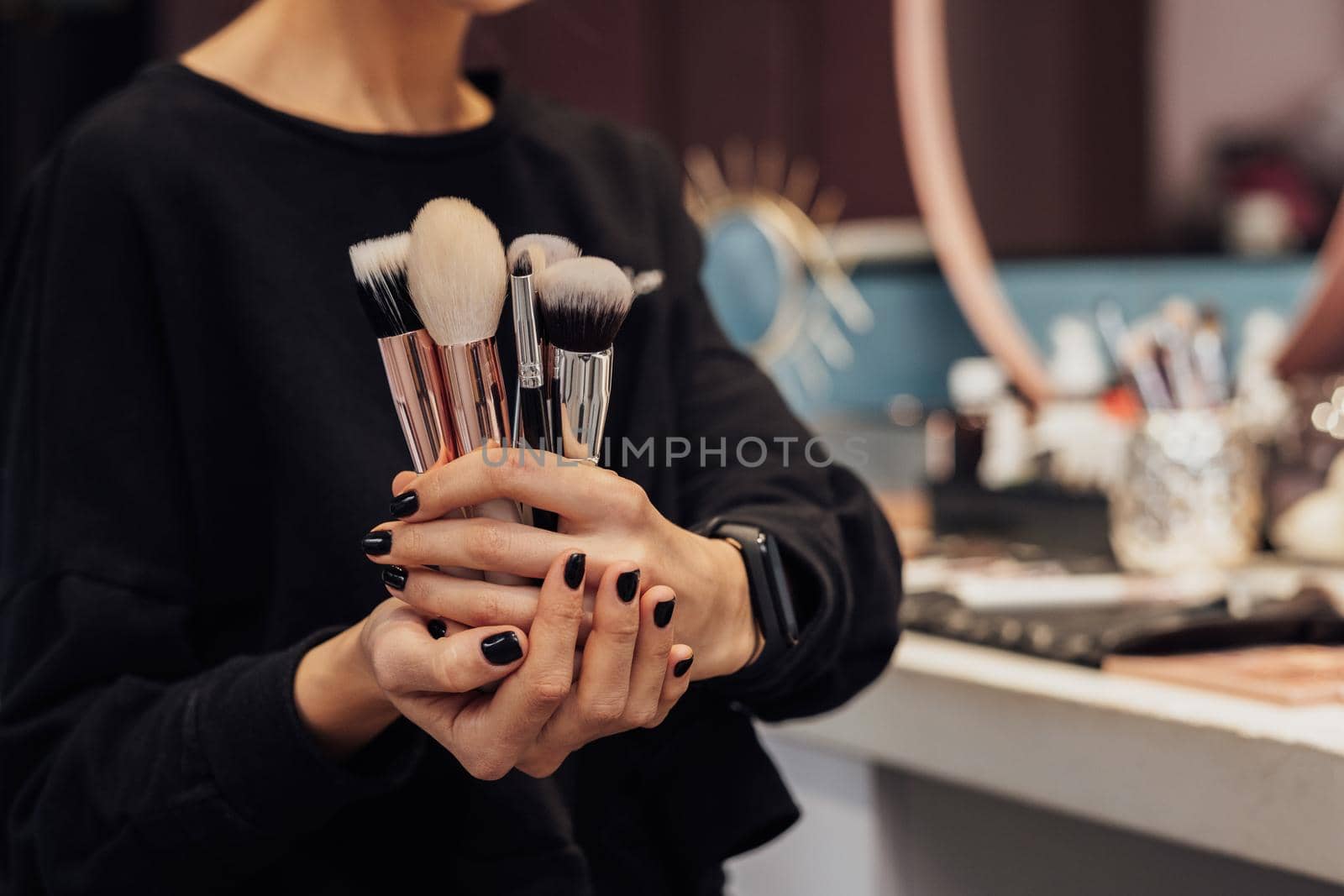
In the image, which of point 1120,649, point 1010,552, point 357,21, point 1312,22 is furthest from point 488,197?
point 1312,22

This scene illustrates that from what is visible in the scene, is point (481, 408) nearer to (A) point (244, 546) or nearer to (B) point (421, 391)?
(B) point (421, 391)

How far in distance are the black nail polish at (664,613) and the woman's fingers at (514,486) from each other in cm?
3

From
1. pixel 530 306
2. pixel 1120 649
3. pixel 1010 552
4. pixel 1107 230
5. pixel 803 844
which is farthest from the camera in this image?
pixel 1107 230

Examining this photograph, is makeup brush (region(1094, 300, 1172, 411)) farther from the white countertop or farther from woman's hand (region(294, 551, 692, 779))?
woman's hand (region(294, 551, 692, 779))

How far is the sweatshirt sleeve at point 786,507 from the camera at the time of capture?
0.48 metres

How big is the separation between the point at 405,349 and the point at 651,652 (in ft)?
0.34

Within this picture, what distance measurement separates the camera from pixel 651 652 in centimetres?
37

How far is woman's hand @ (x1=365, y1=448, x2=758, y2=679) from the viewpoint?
0.35 metres

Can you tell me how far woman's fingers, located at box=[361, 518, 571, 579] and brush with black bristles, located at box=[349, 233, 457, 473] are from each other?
0.07 ft

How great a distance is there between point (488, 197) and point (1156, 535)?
539mm

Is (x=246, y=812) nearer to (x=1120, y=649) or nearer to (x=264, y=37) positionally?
(x=264, y=37)

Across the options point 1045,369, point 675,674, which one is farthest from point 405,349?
point 1045,369

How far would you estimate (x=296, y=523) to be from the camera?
502mm

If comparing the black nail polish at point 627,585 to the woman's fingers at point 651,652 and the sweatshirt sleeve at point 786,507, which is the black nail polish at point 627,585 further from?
the sweatshirt sleeve at point 786,507
